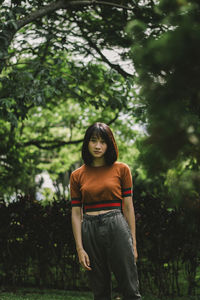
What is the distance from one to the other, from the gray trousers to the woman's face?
515 millimetres

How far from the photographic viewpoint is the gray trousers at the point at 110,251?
279 cm

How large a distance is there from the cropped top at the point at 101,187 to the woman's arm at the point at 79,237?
0.26 feet

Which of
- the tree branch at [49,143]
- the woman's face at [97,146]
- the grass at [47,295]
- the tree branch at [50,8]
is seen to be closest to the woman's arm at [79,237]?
the woman's face at [97,146]

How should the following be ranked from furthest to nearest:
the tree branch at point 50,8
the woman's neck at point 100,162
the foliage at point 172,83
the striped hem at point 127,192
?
the tree branch at point 50,8 → the woman's neck at point 100,162 → the striped hem at point 127,192 → the foliage at point 172,83

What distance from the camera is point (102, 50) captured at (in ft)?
21.7

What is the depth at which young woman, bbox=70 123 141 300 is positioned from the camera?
9.20 ft

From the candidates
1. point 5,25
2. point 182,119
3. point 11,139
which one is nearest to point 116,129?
point 11,139

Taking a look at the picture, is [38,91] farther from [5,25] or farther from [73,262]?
[73,262]

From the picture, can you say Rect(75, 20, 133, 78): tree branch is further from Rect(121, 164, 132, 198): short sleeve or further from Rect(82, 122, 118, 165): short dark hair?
Rect(121, 164, 132, 198): short sleeve

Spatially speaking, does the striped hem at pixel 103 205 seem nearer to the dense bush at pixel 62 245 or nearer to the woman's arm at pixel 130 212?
the woman's arm at pixel 130 212

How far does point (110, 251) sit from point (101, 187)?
533 mm

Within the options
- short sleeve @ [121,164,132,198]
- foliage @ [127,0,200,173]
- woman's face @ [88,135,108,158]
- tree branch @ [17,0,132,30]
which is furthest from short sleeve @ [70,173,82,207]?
tree branch @ [17,0,132,30]

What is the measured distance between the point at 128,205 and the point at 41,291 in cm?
314

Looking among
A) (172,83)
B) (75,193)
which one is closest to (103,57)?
(75,193)
